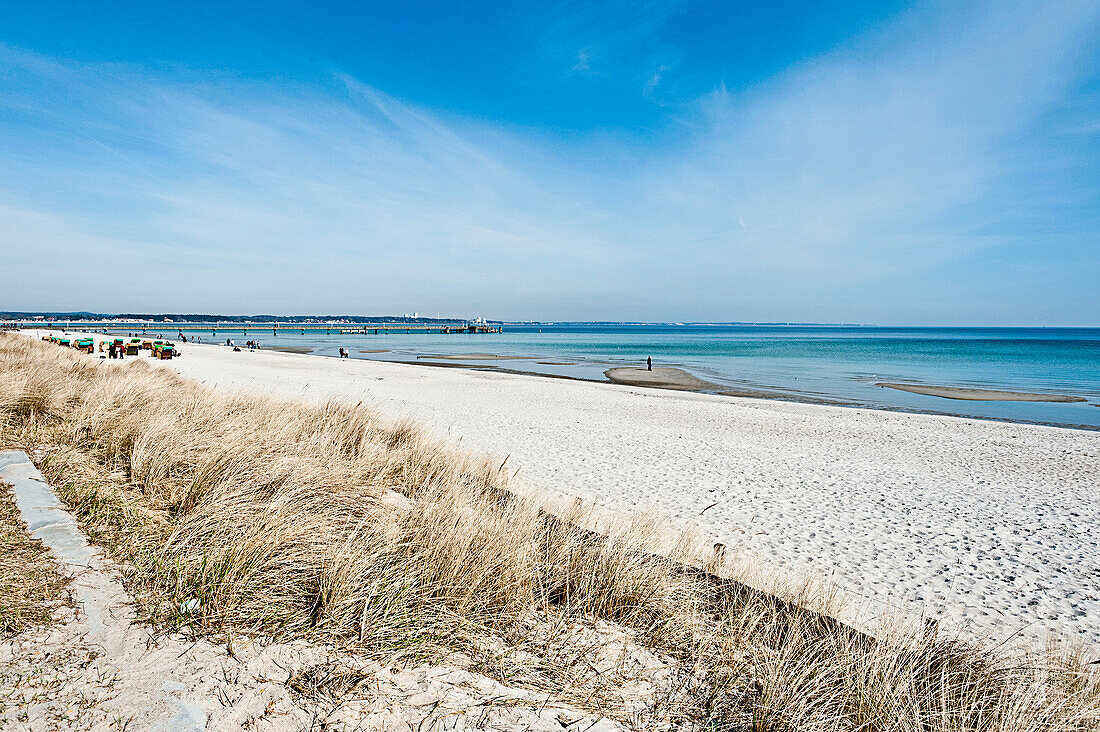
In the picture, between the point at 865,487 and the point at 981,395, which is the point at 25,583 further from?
the point at 981,395

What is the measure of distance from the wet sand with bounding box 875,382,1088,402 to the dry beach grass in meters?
25.0

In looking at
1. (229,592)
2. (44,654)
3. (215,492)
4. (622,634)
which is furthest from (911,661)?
(215,492)

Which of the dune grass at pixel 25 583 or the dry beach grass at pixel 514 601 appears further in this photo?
the dry beach grass at pixel 514 601

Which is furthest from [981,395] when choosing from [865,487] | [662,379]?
[865,487]

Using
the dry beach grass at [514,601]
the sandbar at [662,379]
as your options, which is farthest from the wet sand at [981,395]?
the dry beach grass at [514,601]

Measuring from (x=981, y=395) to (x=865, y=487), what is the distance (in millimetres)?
21049

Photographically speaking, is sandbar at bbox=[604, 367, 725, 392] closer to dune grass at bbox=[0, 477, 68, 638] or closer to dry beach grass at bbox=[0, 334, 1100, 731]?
dry beach grass at bbox=[0, 334, 1100, 731]

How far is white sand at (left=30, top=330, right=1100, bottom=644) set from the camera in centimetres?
536

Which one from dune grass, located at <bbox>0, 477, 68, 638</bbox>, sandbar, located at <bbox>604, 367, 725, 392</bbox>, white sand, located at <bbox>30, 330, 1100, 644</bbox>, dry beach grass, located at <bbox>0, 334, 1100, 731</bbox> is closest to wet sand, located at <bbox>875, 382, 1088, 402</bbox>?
white sand, located at <bbox>30, 330, 1100, 644</bbox>

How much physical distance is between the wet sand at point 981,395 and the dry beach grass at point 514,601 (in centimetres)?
2502

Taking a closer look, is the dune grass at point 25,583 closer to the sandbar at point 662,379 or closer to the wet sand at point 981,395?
the sandbar at point 662,379

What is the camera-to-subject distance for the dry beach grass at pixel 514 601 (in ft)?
8.77

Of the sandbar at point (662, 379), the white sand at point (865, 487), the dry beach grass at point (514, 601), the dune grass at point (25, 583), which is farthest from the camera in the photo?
the sandbar at point (662, 379)

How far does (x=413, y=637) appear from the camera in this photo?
2.85 m
